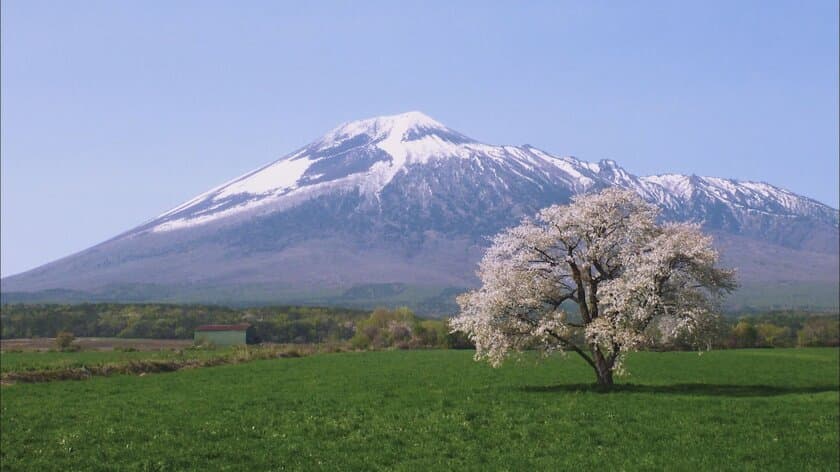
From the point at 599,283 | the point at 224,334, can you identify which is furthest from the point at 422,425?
the point at 224,334

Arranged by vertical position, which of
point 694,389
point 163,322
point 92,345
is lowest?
point 92,345

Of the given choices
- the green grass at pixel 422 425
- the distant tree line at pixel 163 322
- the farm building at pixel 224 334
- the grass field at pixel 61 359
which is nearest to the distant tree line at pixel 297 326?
the distant tree line at pixel 163 322

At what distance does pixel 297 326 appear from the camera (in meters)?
124

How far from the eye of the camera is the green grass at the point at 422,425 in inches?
768

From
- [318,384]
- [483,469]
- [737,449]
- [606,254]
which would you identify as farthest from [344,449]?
[318,384]

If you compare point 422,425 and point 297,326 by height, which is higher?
point 422,425

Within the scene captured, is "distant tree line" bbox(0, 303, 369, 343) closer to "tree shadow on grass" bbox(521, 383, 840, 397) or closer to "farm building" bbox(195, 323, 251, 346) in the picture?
"farm building" bbox(195, 323, 251, 346)

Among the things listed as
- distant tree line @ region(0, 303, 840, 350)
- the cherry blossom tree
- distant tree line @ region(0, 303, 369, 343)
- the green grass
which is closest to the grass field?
the green grass

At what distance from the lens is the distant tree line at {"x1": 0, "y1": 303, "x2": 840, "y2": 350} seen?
3848 inches

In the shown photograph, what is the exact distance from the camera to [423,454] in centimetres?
2038

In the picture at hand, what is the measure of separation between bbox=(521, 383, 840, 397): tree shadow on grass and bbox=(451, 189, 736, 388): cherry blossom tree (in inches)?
46.8

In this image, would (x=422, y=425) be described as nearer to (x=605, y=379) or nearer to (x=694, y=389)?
(x=605, y=379)

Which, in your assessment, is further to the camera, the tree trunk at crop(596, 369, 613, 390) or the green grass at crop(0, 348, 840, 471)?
the tree trunk at crop(596, 369, 613, 390)

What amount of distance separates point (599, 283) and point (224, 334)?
81.9m
